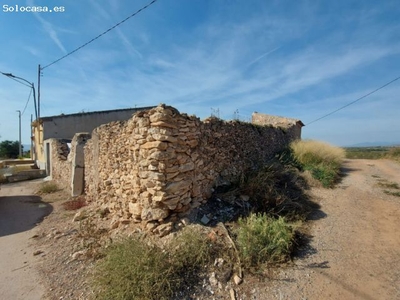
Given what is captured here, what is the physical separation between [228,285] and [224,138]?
10.2 feet

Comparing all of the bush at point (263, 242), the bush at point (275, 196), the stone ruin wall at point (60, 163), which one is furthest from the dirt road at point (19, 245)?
the bush at point (275, 196)

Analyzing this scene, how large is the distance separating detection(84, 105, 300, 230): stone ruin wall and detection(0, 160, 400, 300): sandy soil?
1.22 meters

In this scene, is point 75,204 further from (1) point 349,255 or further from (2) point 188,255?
(1) point 349,255

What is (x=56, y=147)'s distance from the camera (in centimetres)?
1132

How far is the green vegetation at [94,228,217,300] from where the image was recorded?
2.88m

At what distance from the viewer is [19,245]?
472cm

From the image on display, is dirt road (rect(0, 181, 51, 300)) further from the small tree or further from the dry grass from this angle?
the small tree

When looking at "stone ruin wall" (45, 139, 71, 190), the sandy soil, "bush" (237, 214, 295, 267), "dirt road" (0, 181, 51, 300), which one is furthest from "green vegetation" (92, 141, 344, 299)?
"stone ruin wall" (45, 139, 71, 190)

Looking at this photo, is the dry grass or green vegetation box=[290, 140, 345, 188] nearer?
green vegetation box=[290, 140, 345, 188]

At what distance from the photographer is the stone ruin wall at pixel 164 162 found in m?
4.07

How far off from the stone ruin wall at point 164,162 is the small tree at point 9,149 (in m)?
26.6

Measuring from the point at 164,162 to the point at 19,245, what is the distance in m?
3.51

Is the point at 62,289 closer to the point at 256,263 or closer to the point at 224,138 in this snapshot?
the point at 256,263

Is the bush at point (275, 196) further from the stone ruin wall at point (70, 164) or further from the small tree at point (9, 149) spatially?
the small tree at point (9, 149)
